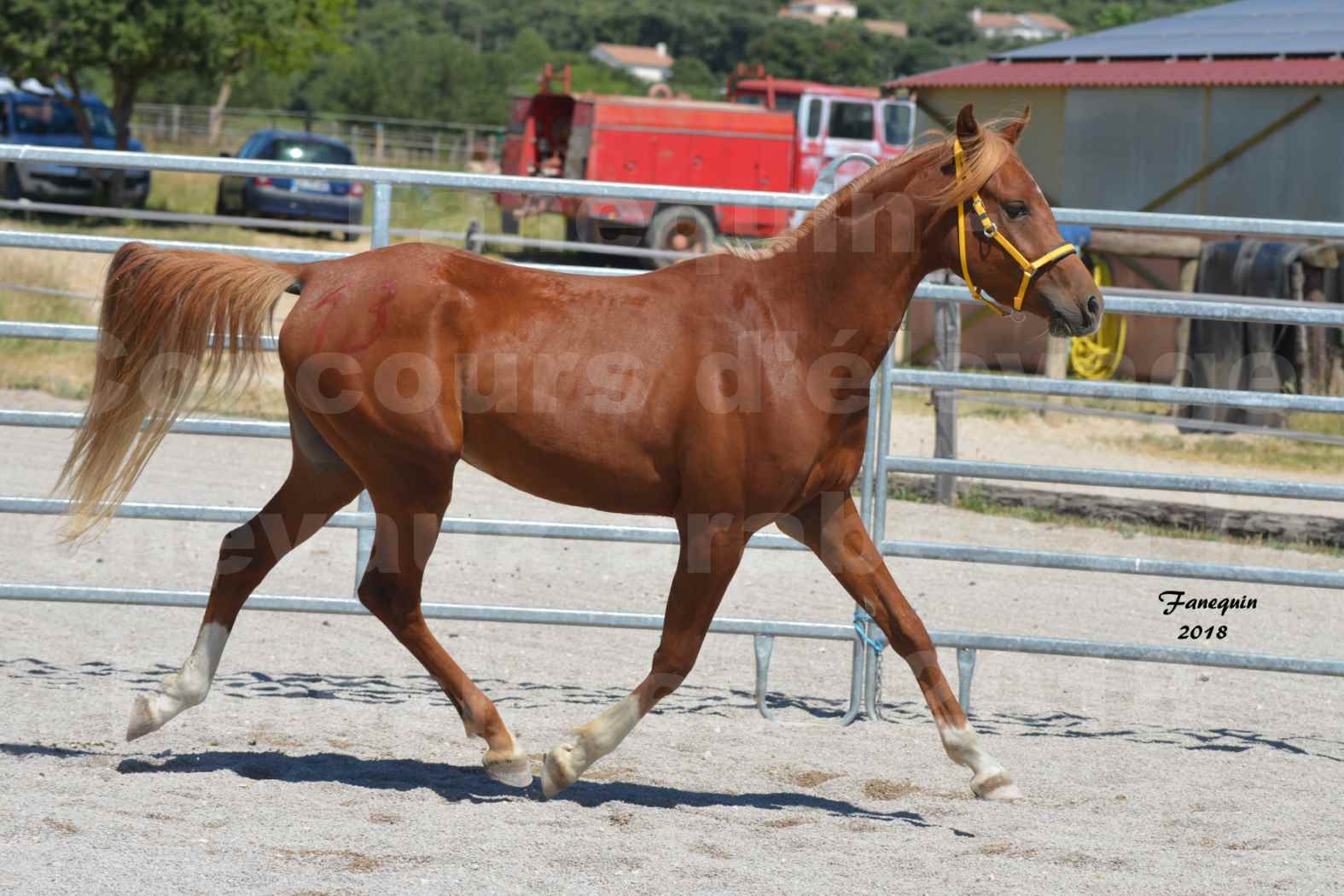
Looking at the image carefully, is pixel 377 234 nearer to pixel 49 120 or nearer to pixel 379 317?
pixel 379 317

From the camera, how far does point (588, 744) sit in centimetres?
388

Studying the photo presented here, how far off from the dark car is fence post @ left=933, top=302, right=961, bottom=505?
1415 centimetres

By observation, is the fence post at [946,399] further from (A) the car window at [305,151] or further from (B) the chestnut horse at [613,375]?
(A) the car window at [305,151]

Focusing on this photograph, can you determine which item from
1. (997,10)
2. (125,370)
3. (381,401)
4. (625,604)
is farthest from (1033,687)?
(997,10)

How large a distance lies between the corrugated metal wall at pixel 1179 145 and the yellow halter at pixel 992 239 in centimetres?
1058

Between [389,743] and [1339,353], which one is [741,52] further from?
[389,743]

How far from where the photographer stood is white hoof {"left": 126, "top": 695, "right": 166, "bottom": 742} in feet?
13.5

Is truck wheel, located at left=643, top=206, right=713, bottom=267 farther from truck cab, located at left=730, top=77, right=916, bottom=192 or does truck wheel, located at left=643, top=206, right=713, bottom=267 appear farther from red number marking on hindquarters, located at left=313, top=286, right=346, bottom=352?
red number marking on hindquarters, located at left=313, top=286, right=346, bottom=352

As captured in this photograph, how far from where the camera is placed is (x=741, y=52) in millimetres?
93188

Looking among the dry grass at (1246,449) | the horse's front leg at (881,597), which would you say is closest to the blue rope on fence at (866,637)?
the horse's front leg at (881,597)

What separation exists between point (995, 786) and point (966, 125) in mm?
1751

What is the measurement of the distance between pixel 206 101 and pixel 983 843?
49.8 meters

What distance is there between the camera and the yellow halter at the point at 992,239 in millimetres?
3869

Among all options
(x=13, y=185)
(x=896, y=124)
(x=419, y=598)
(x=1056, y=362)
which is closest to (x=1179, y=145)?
(x=1056, y=362)
